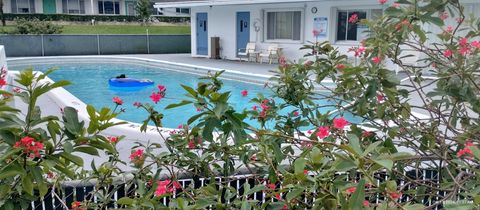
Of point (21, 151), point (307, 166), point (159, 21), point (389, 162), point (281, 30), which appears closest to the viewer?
point (389, 162)

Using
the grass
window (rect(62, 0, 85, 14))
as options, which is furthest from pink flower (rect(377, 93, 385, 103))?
window (rect(62, 0, 85, 14))

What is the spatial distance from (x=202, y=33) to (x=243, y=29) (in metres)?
2.76

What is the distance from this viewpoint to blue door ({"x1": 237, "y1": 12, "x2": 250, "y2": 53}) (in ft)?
63.1

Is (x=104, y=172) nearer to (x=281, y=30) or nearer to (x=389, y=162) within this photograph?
(x=389, y=162)

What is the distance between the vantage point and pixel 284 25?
18203 mm

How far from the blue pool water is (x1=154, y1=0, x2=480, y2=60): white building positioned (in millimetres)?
3231

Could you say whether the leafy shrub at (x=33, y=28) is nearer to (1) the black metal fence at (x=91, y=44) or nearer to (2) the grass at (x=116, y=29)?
(1) the black metal fence at (x=91, y=44)

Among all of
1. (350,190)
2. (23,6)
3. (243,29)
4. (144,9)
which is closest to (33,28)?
(144,9)

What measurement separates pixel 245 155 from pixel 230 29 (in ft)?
59.1

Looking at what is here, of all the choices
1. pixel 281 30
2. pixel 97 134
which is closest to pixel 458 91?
pixel 97 134

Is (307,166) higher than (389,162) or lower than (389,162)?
lower

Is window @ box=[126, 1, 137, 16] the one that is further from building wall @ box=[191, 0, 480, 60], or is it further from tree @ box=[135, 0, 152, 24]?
building wall @ box=[191, 0, 480, 60]

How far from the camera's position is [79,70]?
1911 centimetres

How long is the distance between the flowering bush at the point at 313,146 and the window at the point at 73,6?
3766 cm
